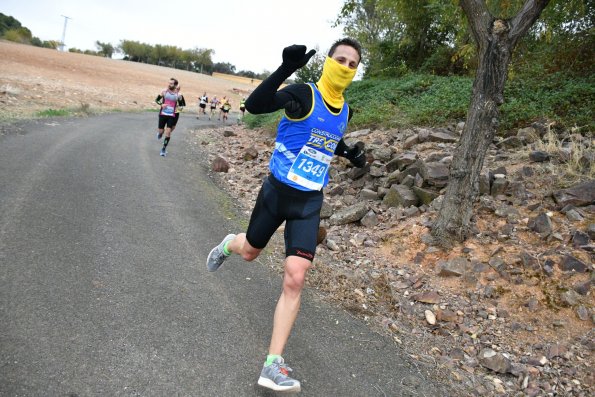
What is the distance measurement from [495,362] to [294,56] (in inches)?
128

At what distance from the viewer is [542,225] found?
5.34 metres

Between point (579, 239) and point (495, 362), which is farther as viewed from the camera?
point (579, 239)

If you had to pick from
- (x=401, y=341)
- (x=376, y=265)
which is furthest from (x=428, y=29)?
(x=401, y=341)

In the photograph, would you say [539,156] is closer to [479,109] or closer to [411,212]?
[479,109]

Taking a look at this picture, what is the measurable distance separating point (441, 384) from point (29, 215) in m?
5.27

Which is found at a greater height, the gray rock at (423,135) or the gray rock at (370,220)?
the gray rock at (423,135)

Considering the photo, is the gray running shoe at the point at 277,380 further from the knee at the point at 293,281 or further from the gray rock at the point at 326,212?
the gray rock at the point at 326,212

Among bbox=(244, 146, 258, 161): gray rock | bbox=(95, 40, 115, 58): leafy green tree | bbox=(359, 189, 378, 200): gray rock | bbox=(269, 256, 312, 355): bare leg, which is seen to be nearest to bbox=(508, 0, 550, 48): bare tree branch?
bbox=(359, 189, 378, 200): gray rock

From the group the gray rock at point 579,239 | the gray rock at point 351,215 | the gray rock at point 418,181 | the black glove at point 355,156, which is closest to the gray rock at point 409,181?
the gray rock at point 418,181

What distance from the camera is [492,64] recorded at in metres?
5.23

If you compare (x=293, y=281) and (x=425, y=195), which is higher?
(x=425, y=195)

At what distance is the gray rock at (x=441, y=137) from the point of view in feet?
28.8

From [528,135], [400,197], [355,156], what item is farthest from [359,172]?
[355,156]

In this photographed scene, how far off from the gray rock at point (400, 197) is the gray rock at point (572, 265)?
243 centimetres
